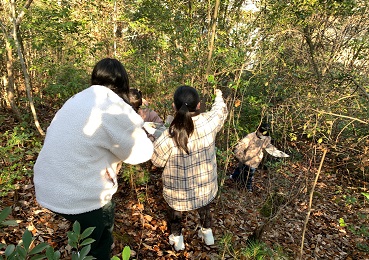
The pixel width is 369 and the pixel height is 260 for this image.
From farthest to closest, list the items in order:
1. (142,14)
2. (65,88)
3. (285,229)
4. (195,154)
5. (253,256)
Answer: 1. (142,14)
2. (65,88)
3. (285,229)
4. (253,256)
5. (195,154)

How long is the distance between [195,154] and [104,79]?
1246 mm

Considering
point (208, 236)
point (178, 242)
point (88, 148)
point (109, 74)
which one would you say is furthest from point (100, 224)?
point (208, 236)

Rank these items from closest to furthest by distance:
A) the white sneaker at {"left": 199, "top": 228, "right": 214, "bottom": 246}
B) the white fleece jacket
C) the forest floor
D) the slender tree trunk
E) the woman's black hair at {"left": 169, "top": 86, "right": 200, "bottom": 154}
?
1. the white fleece jacket
2. the woman's black hair at {"left": 169, "top": 86, "right": 200, "bottom": 154}
3. the forest floor
4. the white sneaker at {"left": 199, "top": 228, "right": 214, "bottom": 246}
5. the slender tree trunk

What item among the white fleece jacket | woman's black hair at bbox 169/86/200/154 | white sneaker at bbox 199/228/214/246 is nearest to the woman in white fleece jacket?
the white fleece jacket

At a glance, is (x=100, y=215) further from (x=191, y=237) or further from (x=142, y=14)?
(x=142, y=14)

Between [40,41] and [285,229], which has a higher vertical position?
[40,41]

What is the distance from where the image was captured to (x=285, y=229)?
4551 mm

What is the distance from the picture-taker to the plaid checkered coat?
2545 millimetres

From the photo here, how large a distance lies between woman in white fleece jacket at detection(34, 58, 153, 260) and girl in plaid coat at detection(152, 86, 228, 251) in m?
0.72

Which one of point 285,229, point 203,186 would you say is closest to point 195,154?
point 203,186

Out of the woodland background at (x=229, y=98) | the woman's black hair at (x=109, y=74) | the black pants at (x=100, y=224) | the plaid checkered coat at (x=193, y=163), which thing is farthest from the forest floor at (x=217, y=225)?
the woman's black hair at (x=109, y=74)

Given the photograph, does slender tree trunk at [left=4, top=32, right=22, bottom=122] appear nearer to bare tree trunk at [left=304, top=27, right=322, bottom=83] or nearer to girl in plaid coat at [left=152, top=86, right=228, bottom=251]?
girl in plaid coat at [left=152, top=86, right=228, bottom=251]

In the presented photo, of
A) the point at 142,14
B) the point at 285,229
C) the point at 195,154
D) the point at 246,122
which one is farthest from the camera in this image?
the point at 142,14

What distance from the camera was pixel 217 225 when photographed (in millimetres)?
3795
